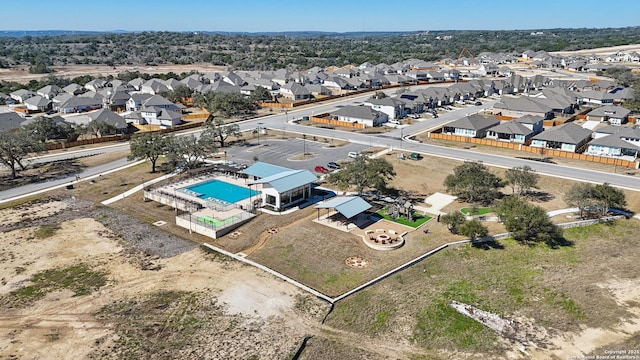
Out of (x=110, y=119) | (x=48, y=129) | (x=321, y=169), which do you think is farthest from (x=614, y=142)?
(x=48, y=129)

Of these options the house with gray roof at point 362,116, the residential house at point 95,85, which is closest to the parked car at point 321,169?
the house with gray roof at point 362,116

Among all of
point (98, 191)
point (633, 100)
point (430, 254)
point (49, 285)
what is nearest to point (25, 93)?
point (98, 191)

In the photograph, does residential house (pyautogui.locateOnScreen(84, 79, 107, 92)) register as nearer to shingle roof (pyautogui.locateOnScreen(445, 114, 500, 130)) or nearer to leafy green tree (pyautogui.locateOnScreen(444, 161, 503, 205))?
shingle roof (pyautogui.locateOnScreen(445, 114, 500, 130))

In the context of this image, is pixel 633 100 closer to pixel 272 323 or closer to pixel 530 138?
pixel 530 138

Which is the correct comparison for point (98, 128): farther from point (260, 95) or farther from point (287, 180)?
point (287, 180)

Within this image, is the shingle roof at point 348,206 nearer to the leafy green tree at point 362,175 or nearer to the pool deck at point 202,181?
the leafy green tree at point 362,175

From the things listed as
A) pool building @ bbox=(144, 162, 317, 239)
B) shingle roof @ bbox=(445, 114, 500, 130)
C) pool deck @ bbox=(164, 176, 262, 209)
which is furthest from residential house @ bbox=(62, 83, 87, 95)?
shingle roof @ bbox=(445, 114, 500, 130)
